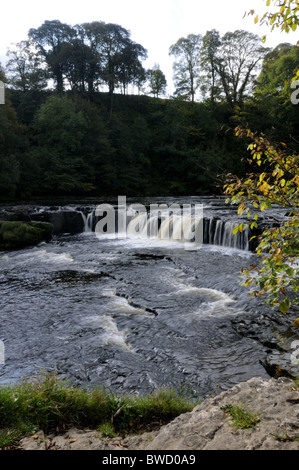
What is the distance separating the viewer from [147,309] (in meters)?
7.16

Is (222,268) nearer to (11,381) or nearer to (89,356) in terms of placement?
(89,356)

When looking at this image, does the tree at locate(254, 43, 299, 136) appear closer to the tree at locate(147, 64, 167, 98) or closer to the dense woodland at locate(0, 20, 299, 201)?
the dense woodland at locate(0, 20, 299, 201)

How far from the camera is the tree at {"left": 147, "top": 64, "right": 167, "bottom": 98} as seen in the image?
166 feet

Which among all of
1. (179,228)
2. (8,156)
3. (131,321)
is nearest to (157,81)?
(8,156)

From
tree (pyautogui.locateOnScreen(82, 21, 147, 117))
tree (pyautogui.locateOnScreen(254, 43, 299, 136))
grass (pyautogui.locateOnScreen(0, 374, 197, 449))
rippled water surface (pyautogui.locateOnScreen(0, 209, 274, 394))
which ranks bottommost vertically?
rippled water surface (pyautogui.locateOnScreen(0, 209, 274, 394))

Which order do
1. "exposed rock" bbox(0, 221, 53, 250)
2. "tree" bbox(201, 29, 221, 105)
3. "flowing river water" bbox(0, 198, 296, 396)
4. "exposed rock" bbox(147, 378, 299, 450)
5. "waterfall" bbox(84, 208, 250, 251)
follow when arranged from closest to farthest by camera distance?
"exposed rock" bbox(147, 378, 299, 450)
"flowing river water" bbox(0, 198, 296, 396)
"waterfall" bbox(84, 208, 250, 251)
"exposed rock" bbox(0, 221, 53, 250)
"tree" bbox(201, 29, 221, 105)

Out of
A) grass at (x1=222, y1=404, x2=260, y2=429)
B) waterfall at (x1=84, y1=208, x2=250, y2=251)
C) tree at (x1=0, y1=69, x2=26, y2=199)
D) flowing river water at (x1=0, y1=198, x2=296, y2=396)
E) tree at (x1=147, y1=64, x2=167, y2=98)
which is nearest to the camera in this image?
grass at (x1=222, y1=404, x2=260, y2=429)

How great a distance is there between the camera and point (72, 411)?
312cm

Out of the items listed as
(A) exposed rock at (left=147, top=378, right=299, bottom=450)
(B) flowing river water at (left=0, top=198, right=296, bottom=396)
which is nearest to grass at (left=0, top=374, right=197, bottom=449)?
(A) exposed rock at (left=147, top=378, right=299, bottom=450)

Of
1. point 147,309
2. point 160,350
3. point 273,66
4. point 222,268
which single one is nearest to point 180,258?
point 222,268

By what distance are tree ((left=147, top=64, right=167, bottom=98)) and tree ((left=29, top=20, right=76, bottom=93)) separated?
48.8ft

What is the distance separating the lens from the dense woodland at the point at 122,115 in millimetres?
28312
